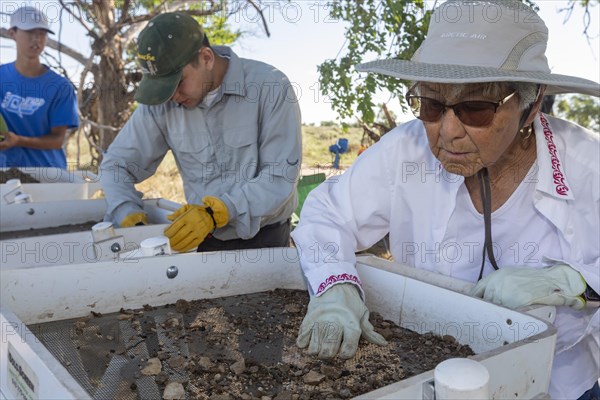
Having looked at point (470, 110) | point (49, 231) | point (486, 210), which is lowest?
point (49, 231)

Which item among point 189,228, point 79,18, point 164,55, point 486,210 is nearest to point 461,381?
point 486,210

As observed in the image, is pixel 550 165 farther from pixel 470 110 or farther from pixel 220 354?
pixel 220 354

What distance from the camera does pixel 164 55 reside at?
7.82 ft

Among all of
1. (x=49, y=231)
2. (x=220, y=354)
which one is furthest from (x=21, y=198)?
(x=220, y=354)

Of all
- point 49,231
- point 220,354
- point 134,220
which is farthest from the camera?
point 49,231

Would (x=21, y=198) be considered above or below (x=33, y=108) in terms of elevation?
below

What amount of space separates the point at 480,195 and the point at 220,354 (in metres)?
0.83

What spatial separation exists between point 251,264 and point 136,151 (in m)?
1.33

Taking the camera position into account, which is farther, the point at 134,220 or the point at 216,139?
the point at 216,139

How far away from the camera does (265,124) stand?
2693 mm

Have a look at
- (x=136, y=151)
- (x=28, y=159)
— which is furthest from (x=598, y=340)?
(x=28, y=159)

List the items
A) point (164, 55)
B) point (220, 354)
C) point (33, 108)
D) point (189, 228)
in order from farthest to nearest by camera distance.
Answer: point (33, 108) → point (164, 55) → point (189, 228) → point (220, 354)

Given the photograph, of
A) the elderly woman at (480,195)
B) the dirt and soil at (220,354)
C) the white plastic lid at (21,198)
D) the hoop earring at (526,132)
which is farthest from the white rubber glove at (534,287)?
the white plastic lid at (21,198)

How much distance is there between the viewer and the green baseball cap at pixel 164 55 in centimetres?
239
